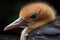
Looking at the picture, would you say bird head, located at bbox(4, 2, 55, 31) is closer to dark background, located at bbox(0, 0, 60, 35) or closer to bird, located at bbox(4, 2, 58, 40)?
bird, located at bbox(4, 2, 58, 40)

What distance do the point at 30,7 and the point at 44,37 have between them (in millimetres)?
269

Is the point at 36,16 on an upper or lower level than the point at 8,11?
lower

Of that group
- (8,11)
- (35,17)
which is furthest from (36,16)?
(8,11)

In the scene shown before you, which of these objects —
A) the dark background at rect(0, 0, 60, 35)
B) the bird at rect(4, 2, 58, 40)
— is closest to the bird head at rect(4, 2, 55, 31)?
the bird at rect(4, 2, 58, 40)

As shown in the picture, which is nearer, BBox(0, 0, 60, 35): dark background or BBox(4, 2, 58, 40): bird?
BBox(4, 2, 58, 40): bird

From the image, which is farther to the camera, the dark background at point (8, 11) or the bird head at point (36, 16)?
the dark background at point (8, 11)

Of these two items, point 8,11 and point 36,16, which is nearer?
point 36,16

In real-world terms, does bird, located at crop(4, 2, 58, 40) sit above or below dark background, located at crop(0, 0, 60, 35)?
below

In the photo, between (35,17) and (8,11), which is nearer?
(35,17)

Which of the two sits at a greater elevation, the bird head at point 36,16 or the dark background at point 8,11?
the dark background at point 8,11

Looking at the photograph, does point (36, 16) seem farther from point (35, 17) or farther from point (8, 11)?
point (8, 11)

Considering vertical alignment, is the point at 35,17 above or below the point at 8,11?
below

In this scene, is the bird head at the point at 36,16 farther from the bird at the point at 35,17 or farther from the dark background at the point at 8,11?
the dark background at the point at 8,11

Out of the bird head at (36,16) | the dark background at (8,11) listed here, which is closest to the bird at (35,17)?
the bird head at (36,16)
